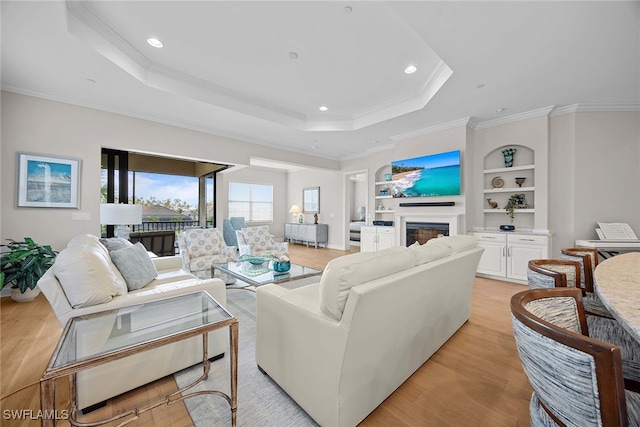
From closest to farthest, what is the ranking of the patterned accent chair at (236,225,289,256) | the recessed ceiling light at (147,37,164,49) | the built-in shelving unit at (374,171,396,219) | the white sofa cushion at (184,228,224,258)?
the recessed ceiling light at (147,37,164,49) < the white sofa cushion at (184,228,224,258) < the patterned accent chair at (236,225,289,256) < the built-in shelving unit at (374,171,396,219)

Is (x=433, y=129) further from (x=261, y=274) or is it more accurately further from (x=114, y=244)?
(x=114, y=244)

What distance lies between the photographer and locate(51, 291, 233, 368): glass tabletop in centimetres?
105

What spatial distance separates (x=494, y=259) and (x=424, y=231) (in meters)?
1.22

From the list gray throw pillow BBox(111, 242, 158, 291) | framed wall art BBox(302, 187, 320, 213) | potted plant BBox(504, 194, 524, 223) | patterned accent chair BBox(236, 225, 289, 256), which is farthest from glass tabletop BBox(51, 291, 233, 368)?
framed wall art BBox(302, 187, 320, 213)

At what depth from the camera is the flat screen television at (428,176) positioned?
14.4 feet

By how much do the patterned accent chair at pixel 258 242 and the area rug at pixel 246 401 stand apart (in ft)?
8.70

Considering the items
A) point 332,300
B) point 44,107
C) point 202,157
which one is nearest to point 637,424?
point 332,300

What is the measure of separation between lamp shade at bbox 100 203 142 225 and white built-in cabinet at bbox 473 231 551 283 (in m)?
5.19

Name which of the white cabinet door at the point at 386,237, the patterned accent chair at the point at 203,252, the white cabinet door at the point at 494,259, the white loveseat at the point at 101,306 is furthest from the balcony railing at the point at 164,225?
the white cabinet door at the point at 494,259

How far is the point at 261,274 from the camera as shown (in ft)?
9.83

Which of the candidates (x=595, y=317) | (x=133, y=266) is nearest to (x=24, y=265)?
(x=133, y=266)

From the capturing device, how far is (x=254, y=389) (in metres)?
1.61

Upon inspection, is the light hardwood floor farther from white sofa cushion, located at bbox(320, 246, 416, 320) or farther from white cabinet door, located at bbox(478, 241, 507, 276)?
white cabinet door, located at bbox(478, 241, 507, 276)

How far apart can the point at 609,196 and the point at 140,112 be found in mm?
7262
